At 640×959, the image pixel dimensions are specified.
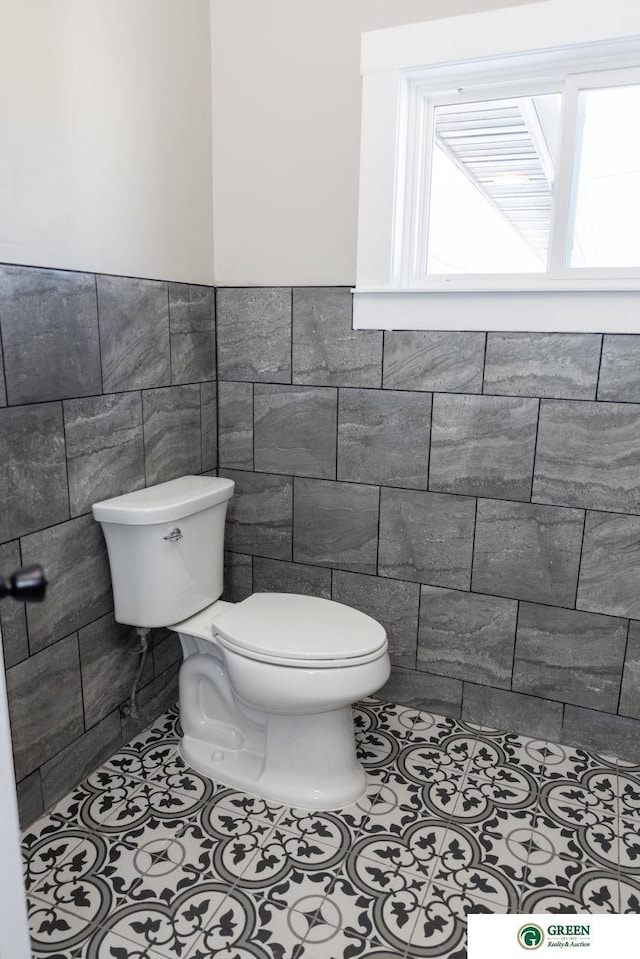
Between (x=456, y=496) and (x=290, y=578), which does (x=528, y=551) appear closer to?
(x=456, y=496)

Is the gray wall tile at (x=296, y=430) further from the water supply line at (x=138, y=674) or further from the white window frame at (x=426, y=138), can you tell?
the water supply line at (x=138, y=674)

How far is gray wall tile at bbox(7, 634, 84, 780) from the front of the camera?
5.82 feet

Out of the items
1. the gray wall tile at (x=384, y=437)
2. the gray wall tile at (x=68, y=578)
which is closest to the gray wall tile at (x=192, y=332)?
the gray wall tile at (x=384, y=437)

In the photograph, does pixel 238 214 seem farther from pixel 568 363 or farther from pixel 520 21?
pixel 568 363

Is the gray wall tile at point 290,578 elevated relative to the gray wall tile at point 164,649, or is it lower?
elevated

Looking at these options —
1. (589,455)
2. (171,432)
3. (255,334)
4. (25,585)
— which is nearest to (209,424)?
(171,432)

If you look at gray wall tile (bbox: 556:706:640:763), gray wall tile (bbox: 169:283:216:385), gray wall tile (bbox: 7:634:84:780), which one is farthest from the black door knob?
gray wall tile (bbox: 556:706:640:763)

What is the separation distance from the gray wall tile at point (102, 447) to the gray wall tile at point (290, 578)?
2.04 ft

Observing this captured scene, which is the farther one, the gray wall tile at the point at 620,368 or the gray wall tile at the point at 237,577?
the gray wall tile at the point at 237,577

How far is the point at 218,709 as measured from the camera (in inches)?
85.0

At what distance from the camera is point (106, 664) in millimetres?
2088

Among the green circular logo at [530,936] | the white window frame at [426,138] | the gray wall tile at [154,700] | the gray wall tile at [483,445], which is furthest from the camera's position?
the gray wall tile at [154,700]

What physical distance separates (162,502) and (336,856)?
1.00 metres

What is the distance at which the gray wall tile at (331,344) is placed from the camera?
2.26 metres
